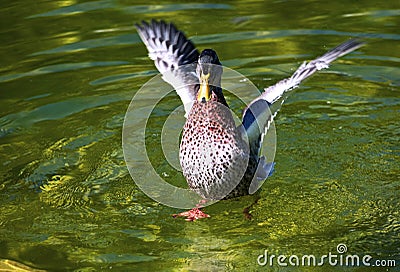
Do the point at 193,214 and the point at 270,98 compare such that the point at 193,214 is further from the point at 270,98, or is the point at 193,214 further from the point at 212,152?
the point at 270,98

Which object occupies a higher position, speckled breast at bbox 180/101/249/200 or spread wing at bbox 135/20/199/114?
spread wing at bbox 135/20/199/114

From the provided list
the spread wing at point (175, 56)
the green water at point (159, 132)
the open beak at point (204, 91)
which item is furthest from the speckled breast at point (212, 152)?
the spread wing at point (175, 56)

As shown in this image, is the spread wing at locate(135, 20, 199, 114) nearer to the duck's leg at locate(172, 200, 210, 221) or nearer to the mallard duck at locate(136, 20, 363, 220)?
the mallard duck at locate(136, 20, 363, 220)

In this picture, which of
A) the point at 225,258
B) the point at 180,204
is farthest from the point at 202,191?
the point at 225,258

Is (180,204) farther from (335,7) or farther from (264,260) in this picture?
(335,7)

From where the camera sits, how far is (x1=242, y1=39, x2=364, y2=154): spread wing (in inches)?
288

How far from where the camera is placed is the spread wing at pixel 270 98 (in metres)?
7.32

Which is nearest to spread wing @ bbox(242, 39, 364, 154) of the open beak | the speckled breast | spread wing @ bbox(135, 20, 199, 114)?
the speckled breast

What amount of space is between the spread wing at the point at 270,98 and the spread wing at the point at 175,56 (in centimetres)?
73

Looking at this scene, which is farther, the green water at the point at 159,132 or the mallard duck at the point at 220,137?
the mallard duck at the point at 220,137

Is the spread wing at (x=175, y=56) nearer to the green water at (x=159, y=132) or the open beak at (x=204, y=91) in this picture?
the open beak at (x=204, y=91)

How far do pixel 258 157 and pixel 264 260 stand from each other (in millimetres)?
1426

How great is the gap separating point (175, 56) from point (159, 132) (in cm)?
124

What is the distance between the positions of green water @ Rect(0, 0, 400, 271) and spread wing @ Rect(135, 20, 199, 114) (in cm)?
89
